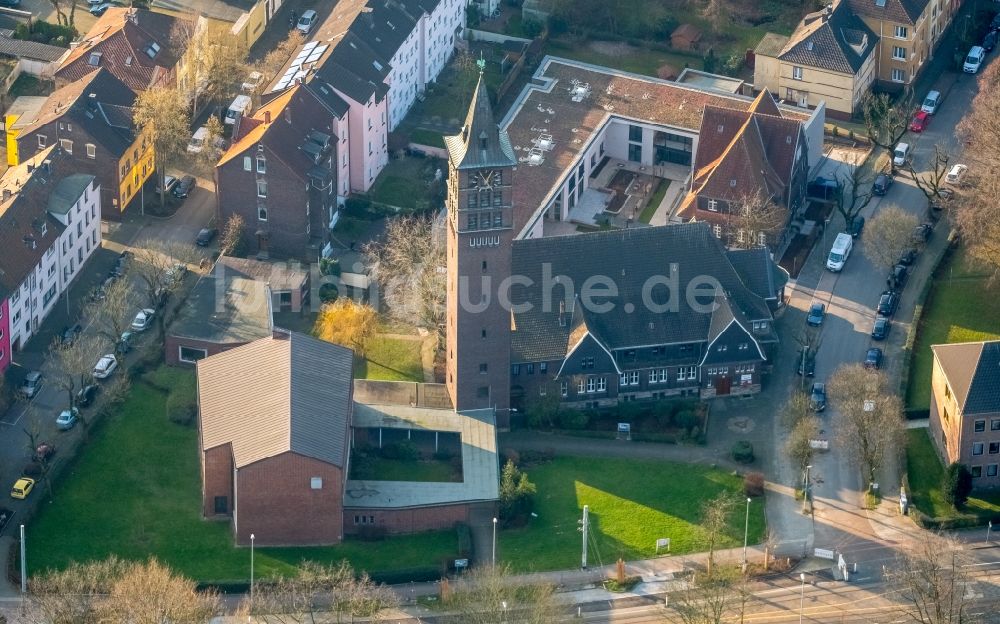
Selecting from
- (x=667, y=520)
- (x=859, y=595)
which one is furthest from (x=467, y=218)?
(x=859, y=595)

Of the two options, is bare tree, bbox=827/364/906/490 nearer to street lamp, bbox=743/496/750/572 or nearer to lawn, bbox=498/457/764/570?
lawn, bbox=498/457/764/570

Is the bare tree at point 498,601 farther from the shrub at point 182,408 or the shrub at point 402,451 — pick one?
the shrub at point 182,408

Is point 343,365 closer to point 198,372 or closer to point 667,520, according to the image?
point 198,372

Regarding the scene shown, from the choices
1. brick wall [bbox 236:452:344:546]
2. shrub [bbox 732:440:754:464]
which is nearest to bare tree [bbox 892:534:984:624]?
shrub [bbox 732:440:754:464]

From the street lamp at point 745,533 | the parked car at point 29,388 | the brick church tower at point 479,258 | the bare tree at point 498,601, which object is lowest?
the bare tree at point 498,601

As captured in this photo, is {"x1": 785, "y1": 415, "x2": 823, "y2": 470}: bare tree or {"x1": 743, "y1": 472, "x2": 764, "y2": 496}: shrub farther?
{"x1": 785, "y1": 415, "x2": 823, "y2": 470}: bare tree

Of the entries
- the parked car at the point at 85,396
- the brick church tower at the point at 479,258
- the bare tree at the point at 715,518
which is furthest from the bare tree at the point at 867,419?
the parked car at the point at 85,396

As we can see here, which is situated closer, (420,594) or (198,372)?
(420,594)
